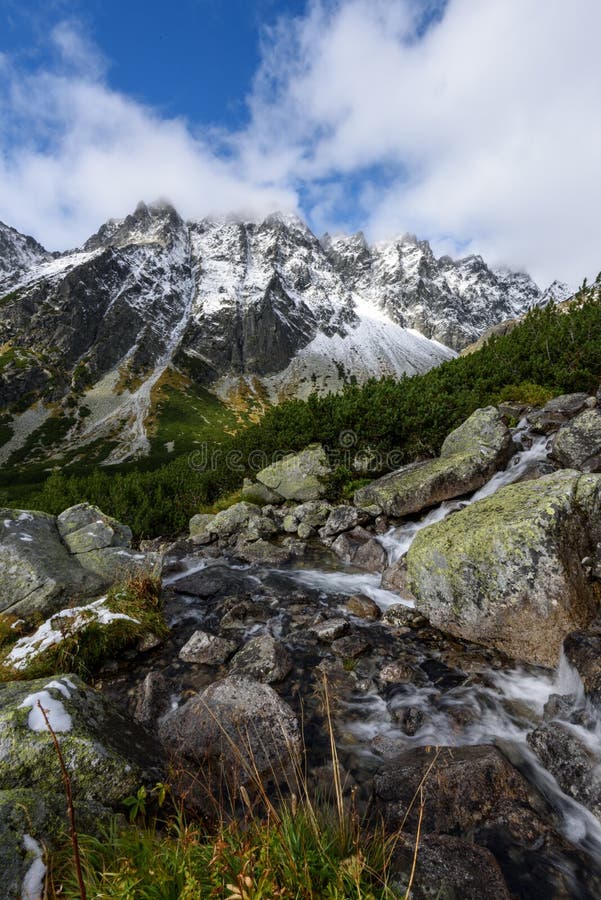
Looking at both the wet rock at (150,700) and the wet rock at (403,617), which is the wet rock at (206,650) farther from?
the wet rock at (403,617)

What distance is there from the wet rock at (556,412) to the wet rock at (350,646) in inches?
432

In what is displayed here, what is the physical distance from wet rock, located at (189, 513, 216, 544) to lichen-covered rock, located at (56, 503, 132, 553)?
3.93 metres

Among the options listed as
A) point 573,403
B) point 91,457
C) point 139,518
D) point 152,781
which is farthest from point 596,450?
point 91,457

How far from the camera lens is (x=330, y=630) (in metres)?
7.86

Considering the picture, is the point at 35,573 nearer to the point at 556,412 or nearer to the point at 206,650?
the point at 206,650

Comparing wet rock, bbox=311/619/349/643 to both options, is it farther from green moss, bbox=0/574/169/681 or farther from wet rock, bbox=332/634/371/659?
green moss, bbox=0/574/169/681

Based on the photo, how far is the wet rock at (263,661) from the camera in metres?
6.55

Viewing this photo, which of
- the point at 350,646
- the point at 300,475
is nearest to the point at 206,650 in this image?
the point at 350,646

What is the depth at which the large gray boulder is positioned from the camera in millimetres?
12367

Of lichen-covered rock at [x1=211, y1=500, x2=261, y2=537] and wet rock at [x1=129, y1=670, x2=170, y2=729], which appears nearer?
wet rock at [x1=129, y1=670, x2=170, y2=729]

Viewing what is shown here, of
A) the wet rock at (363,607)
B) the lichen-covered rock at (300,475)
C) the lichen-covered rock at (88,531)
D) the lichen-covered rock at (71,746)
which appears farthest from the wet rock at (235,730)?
the lichen-covered rock at (300,475)

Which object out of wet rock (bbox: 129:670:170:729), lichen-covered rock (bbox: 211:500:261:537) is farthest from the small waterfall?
wet rock (bbox: 129:670:170:729)

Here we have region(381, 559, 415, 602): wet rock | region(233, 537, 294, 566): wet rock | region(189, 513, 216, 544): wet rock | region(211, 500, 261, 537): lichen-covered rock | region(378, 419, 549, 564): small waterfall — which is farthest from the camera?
region(211, 500, 261, 537): lichen-covered rock

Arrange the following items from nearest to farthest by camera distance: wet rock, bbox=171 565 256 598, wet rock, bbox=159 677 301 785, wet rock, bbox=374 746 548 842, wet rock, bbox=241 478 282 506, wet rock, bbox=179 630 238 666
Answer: wet rock, bbox=374 746 548 842
wet rock, bbox=159 677 301 785
wet rock, bbox=179 630 238 666
wet rock, bbox=171 565 256 598
wet rock, bbox=241 478 282 506
